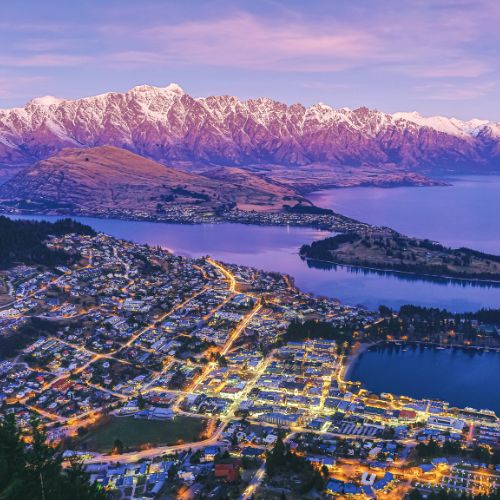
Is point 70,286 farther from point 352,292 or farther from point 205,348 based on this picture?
point 352,292

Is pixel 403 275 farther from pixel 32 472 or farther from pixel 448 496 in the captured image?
pixel 32 472

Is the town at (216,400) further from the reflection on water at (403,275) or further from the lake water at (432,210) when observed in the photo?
the lake water at (432,210)

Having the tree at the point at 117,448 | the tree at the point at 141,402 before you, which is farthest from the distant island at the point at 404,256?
the tree at the point at 117,448

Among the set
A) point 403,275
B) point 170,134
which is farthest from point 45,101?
point 403,275

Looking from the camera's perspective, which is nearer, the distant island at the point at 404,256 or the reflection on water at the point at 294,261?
the reflection on water at the point at 294,261

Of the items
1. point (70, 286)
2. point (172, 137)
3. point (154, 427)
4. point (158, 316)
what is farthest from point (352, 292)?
point (172, 137)

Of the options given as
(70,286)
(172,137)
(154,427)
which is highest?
(172,137)
